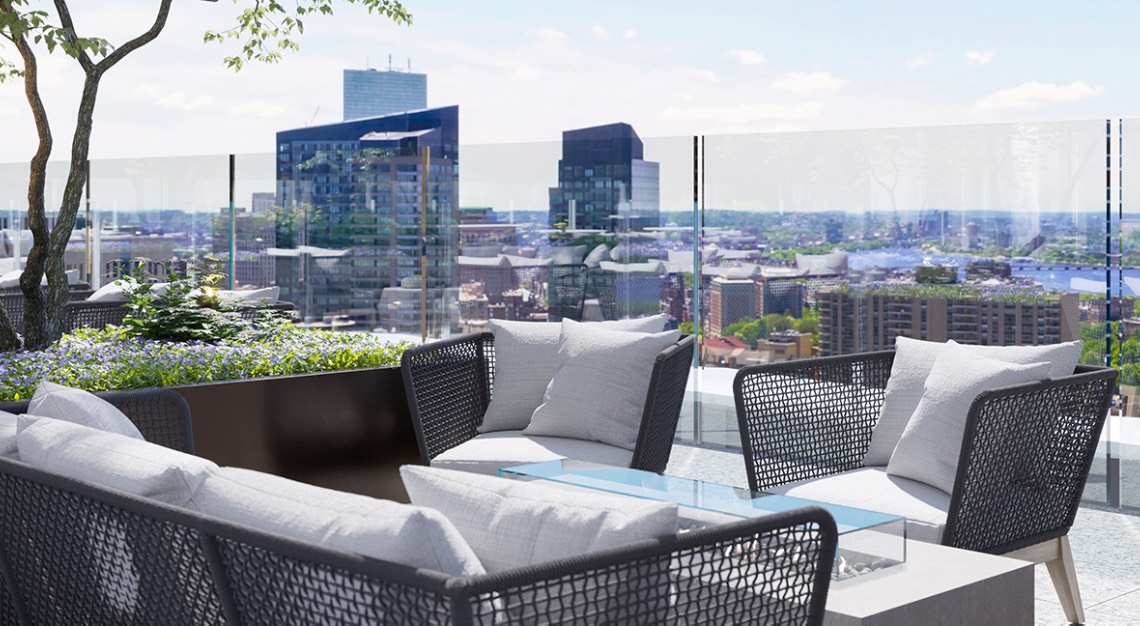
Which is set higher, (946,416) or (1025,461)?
(946,416)

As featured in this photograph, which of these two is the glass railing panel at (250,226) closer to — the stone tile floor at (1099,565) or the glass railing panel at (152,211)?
the glass railing panel at (152,211)

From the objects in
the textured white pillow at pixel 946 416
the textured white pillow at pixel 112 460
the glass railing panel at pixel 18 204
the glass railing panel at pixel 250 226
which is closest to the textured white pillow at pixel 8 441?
the textured white pillow at pixel 112 460

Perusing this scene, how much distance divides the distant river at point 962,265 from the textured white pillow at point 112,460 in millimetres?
4253

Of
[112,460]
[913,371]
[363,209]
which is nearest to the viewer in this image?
[112,460]

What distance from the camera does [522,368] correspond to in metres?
4.46

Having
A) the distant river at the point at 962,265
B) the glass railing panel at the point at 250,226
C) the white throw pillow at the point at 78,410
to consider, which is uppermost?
the glass railing panel at the point at 250,226

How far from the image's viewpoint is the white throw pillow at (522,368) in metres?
4.43

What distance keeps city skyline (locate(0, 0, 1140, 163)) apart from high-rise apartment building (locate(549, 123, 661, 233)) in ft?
10.9

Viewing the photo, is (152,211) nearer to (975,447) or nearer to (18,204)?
(18,204)

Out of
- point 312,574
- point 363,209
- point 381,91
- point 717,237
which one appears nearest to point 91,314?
point 363,209

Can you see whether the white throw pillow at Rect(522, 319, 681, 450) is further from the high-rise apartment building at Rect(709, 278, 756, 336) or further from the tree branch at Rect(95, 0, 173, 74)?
the high-rise apartment building at Rect(709, 278, 756, 336)

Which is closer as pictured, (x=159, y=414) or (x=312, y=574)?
(x=312, y=574)

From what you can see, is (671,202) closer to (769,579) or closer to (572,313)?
(572,313)

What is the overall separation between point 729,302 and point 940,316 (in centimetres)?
115
